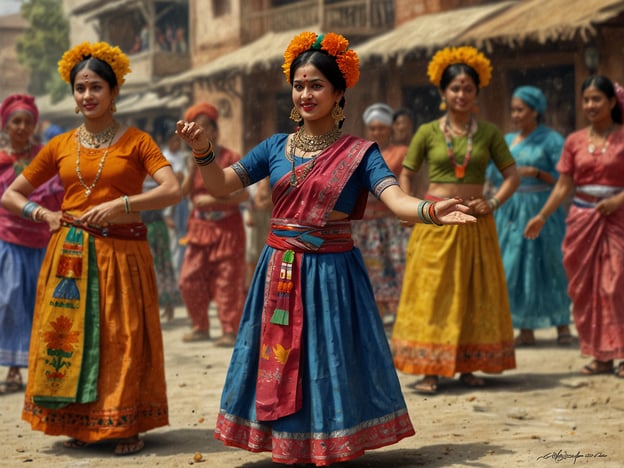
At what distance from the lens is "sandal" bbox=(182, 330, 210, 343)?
393 inches

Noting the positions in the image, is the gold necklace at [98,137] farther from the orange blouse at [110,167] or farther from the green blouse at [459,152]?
the green blouse at [459,152]

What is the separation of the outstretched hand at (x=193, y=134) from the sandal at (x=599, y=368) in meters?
4.07

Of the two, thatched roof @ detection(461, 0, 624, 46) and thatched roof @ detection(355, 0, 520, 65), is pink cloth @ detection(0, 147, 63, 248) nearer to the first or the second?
thatched roof @ detection(461, 0, 624, 46)

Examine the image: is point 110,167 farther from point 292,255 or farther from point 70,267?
point 292,255

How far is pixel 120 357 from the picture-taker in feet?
18.1

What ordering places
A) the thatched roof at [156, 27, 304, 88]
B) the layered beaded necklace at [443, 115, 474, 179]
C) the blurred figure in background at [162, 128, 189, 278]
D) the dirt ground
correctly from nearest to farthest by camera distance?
the dirt ground → the layered beaded necklace at [443, 115, 474, 179] → the blurred figure in background at [162, 128, 189, 278] → the thatched roof at [156, 27, 304, 88]

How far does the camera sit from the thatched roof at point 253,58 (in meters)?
19.7

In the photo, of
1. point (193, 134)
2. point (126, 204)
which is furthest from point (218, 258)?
point (193, 134)

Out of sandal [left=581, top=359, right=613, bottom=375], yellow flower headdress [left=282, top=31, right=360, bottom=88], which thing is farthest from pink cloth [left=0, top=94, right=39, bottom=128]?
sandal [left=581, top=359, right=613, bottom=375]

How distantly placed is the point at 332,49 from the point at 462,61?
94.6 inches

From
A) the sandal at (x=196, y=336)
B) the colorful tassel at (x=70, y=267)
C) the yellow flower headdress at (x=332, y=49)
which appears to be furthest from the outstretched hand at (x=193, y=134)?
the sandal at (x=196, y=336)

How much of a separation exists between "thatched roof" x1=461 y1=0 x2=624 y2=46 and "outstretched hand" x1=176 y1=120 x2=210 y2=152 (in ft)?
27.3

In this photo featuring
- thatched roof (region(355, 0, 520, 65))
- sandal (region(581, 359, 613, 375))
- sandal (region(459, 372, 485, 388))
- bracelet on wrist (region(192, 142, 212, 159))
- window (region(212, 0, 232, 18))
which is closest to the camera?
bracelet on wrist (region(192, 142, 212, 159))

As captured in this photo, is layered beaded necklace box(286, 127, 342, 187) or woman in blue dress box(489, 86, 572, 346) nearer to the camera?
layered beaded necklace box(286, 127, 342, 187)
